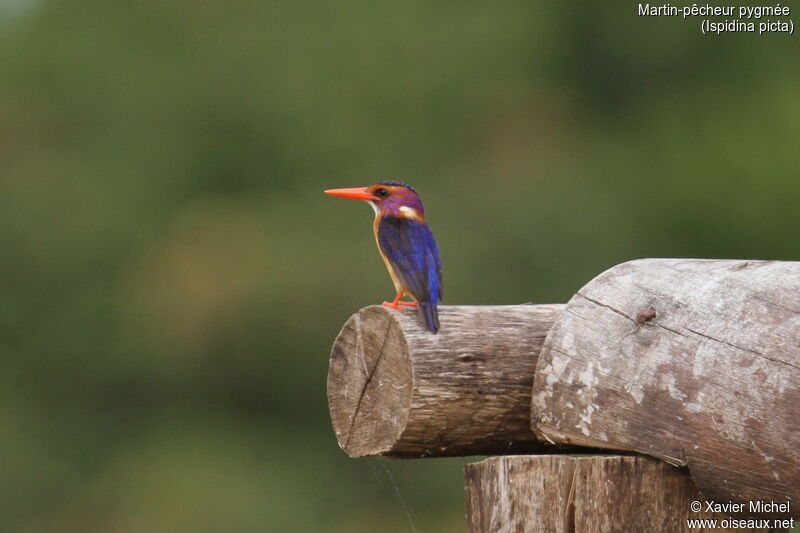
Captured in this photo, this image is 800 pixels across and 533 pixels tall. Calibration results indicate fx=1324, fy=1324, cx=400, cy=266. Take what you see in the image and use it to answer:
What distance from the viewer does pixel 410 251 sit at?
15.0 feet

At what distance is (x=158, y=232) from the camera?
1208 cm

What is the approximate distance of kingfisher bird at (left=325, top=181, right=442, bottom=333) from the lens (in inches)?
168

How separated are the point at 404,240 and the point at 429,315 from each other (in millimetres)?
1299

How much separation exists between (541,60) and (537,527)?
10.0m

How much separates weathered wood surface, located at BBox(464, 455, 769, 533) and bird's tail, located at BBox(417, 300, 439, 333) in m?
0.44

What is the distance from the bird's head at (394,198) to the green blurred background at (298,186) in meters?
5.53

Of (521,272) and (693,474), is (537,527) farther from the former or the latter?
(521,272)

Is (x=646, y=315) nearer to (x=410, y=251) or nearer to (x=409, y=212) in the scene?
(x=410, y=251)

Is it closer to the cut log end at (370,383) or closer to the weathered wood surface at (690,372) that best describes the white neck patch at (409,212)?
the cut log end at (370,383)

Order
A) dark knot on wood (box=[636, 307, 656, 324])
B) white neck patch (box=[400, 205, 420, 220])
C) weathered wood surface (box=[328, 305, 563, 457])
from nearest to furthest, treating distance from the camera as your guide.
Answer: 1. dark knot on wood (box=[636, 307, 656, 324])
2. weathered wood surface (box=[328, 305, 563, 457])
3. white neck patch (box=[400, 205, 420, 220])

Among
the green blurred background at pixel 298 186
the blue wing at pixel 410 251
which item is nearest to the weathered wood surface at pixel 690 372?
the blue wing at pixel 410 251

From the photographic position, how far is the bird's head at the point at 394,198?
4.90m

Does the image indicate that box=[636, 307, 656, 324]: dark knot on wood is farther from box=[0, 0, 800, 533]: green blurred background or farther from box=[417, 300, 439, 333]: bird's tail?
box=[0, 0, 800, 533]: green blurred background

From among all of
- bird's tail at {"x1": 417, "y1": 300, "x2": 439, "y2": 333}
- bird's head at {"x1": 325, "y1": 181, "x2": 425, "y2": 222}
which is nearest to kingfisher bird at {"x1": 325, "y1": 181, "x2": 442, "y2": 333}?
bird's head at {"x1": 325, "y1": 181, "x2": 425, "y2": 222}
